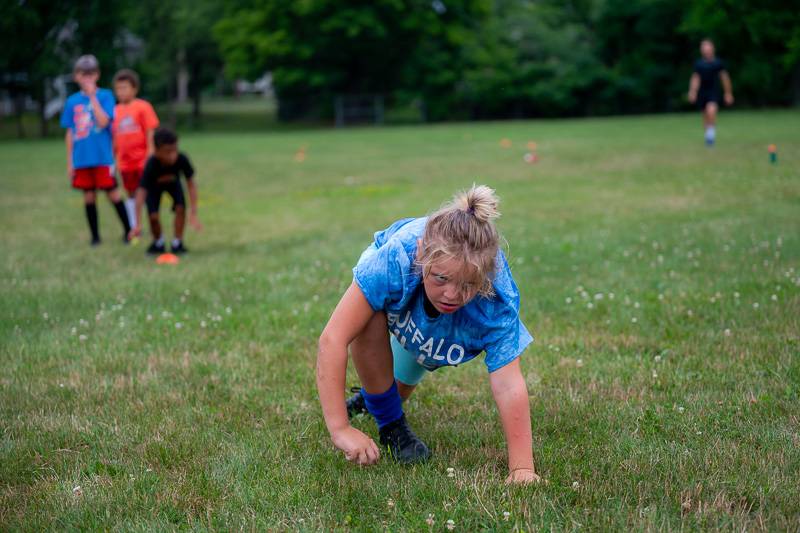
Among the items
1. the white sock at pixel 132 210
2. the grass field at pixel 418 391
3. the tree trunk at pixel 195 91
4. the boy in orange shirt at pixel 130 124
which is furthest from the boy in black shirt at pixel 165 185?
the tree trunk at pixel 195 91

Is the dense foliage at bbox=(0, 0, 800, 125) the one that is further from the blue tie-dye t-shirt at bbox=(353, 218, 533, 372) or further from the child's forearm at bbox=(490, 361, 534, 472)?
the child's forearm at bbox=(490, 361, 534, 472)

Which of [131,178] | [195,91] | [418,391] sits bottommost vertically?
[418,391]

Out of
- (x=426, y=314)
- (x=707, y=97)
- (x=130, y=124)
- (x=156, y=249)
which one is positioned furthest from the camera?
(x=707, y=97)

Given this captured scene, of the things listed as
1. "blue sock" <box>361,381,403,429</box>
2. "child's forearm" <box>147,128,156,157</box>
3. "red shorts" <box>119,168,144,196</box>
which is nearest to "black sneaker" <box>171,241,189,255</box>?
"child's forearm" <box>147,128,156,157</box>

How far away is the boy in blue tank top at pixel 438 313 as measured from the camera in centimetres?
320

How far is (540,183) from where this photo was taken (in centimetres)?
1504

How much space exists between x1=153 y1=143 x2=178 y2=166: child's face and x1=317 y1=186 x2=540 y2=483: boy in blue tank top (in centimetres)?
595

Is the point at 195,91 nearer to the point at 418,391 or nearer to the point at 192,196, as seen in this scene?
the point at 192,196

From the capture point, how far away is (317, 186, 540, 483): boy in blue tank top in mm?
3201

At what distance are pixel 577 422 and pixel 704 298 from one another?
2.75 meters

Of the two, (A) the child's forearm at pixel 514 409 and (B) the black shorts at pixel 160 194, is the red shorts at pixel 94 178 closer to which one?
(B) the black shorts at pixel 160 194

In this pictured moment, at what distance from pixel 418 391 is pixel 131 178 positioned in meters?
7.29

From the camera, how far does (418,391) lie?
4.88 metres

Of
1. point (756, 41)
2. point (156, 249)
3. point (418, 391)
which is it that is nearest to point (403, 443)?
point (418, 391)
